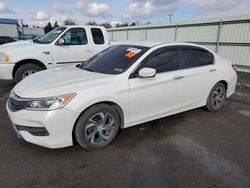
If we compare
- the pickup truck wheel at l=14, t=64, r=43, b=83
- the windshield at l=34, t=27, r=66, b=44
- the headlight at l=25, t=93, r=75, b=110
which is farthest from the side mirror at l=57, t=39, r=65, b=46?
the headlight at l=25, t=93, r=75, b=110

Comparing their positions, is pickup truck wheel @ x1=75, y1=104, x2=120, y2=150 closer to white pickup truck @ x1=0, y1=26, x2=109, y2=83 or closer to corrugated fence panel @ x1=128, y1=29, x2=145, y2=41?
white pickup truck @ x1=0, y1=26, x2=109, y2=83

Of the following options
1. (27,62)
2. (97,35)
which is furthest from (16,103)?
(97,35)

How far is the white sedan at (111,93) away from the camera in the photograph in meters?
2.79

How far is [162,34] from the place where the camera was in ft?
50.5

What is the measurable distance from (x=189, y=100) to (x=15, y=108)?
312cm

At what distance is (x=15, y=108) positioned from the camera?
2895 millimetres

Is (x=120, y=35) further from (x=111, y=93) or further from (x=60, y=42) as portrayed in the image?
(x=111, y=93)

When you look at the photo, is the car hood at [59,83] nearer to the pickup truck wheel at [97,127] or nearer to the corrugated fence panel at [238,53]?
the pickup truck wheel at [97,127]

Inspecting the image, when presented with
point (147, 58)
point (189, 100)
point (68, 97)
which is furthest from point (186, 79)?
point (68, 97)

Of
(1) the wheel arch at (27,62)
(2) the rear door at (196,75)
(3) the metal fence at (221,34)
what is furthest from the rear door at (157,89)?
(3) the metal fence at (221,34)

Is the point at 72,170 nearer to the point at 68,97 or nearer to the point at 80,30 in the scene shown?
the point at 68,97

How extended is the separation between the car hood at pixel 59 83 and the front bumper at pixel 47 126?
10.3 inches

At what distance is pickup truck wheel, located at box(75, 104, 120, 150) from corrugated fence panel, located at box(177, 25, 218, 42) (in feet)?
34.0

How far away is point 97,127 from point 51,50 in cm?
409
